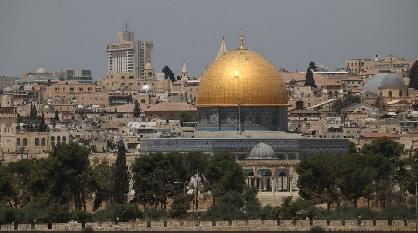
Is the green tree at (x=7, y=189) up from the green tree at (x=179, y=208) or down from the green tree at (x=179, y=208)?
up

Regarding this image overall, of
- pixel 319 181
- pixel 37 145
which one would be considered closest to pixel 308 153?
pixel 319 181

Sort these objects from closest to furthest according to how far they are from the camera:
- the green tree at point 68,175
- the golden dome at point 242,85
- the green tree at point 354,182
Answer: the green tree at point 354,182, the green tree at point 68,175, the golden dome at point 242,85

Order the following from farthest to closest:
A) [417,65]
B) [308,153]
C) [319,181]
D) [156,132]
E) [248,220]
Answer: [417,65] → [156,132] → [308,153] → [319,181] → [248,220]

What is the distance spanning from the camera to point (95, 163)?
406ft

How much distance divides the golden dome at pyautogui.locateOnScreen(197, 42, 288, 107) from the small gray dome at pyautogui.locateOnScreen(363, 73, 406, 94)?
56084mm

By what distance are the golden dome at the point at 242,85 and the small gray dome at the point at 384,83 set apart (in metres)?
56.1

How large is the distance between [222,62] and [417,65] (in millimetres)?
74400

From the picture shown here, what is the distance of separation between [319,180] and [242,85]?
17.6 meters

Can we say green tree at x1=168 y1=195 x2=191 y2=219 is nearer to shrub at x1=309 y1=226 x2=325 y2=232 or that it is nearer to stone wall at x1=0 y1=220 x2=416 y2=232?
stone wall at x1=0 y1=220 x2=416 y2=232

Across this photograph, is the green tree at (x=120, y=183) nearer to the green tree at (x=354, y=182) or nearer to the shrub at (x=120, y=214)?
the shrub at (x=120, y=214)

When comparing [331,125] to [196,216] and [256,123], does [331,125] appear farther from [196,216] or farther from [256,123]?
[196,216]

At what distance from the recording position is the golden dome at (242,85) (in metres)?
123

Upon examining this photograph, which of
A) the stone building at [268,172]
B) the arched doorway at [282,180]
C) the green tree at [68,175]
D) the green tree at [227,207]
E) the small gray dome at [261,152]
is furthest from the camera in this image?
the small gray dome at [261,152]

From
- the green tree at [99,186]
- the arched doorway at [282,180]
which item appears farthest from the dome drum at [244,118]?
the green tree at [99,186]
